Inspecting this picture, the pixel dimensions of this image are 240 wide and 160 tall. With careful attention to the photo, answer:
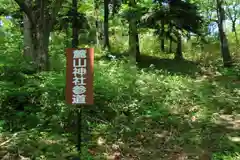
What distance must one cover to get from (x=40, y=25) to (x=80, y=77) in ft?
13.2

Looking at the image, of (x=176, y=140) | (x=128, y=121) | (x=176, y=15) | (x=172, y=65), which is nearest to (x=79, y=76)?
(x=128, y=121)

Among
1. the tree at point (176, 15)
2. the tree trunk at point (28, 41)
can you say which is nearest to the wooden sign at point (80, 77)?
the tree trunk at point (28, 41)

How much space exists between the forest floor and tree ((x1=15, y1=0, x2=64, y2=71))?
49.8 inches

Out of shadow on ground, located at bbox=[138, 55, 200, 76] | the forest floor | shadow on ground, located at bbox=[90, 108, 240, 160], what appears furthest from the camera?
shadow on ground, located at bbox=[138, 55, 200, 76]

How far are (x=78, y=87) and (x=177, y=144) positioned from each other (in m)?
2.35

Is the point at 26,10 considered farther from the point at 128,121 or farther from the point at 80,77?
the point at 128,121

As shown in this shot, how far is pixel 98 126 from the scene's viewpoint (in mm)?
6562

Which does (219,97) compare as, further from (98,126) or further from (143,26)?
(143,26)

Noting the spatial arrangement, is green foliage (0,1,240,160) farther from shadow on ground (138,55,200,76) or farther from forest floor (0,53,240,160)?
shadow on ground (138,55,200,76)

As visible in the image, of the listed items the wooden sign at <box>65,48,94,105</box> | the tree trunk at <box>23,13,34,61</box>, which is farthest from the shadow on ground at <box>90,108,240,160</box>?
the tree trunk at <box>23,13,34,61</box>

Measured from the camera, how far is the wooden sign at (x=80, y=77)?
214 inches

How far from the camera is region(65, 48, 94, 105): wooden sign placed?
544 cm

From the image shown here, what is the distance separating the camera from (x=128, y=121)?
273 inches

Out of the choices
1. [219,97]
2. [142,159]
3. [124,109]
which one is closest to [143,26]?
[219,97]
